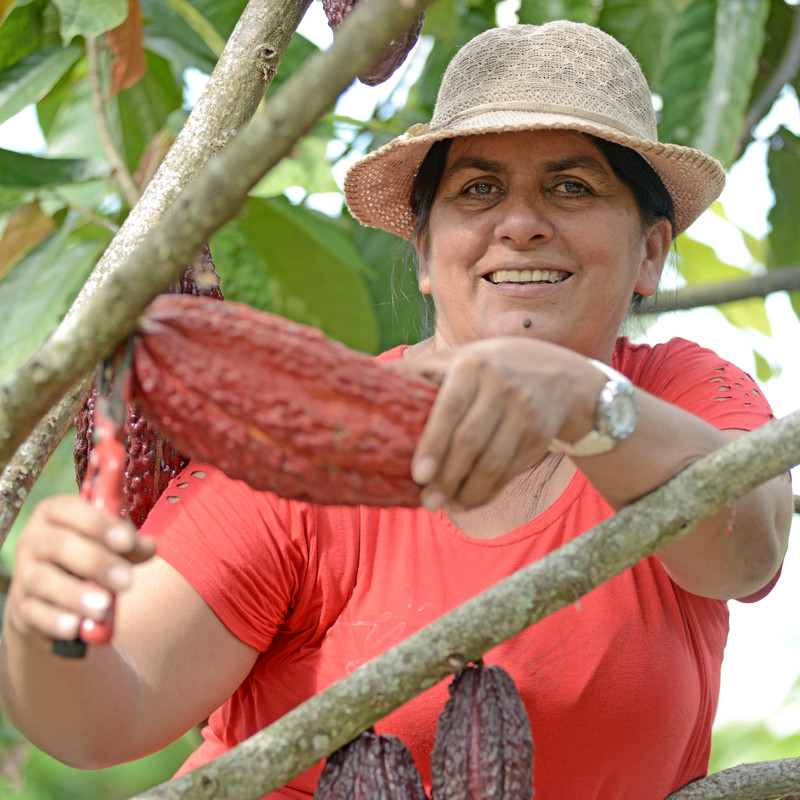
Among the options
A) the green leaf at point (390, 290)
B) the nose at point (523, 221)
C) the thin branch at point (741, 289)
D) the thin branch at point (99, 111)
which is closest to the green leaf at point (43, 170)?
the thin branch at point (99, 111)

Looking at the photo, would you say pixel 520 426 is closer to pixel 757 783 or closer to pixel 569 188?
pixel 757 783

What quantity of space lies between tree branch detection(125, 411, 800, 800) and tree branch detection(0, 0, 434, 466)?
1.08 feet

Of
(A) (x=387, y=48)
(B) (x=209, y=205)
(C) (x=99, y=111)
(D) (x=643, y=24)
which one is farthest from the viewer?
(D) (x=643, y=24)

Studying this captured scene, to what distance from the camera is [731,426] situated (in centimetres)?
142

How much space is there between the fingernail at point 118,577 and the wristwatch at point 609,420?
1.28 feet

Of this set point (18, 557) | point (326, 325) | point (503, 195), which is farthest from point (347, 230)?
point (18, 557)

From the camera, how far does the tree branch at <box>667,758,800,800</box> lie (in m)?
1.24

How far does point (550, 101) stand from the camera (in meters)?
1.56

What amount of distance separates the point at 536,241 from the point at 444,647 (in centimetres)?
85

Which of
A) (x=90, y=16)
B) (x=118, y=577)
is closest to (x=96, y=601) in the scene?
(x=118, y=577)

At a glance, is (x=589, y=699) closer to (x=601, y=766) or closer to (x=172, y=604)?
(x=601, y=766)

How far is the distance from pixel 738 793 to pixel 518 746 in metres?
Result: 0.43

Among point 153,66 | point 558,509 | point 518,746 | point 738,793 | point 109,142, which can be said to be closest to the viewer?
point 518,746

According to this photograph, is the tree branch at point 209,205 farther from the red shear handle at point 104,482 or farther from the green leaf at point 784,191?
the green leaf at point 784,191
